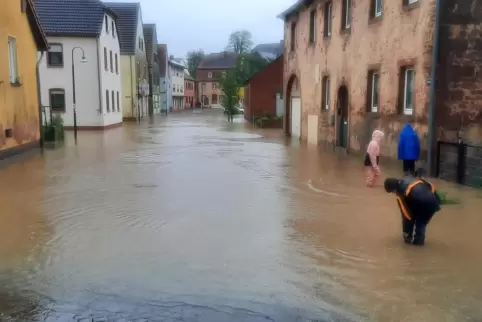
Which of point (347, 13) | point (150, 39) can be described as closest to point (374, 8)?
point (347, 13)

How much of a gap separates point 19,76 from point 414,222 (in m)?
15.5

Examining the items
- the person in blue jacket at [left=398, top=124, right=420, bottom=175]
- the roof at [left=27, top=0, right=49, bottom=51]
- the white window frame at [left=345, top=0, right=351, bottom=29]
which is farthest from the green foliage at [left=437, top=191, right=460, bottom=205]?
the roof at [left=27, top=0, right=49, bottom=51]

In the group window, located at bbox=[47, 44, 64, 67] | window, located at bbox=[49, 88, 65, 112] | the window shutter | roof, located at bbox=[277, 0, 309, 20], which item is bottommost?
window, located at bbox=[49, 88, 65, 112]

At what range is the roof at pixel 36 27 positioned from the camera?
19.0 m

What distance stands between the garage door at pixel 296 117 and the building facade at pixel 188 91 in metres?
71.2

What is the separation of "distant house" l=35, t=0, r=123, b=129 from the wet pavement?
834 inches

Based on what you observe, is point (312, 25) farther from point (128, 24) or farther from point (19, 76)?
point (128, 24)

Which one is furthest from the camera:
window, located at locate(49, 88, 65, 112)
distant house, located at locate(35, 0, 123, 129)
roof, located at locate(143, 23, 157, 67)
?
roof, located at locate(143, 23, 157, 67)

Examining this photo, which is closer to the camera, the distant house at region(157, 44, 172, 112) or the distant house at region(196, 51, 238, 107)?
the distant house at region(157, 44, 172, 112)

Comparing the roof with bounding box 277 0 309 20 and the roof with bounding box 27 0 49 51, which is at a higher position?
the roof with bounding box 277 0 309 20

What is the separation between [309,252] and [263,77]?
125 ft

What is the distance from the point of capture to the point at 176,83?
87438mm

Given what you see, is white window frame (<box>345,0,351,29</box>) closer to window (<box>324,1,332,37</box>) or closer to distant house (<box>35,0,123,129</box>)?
window (<box>324,1,332,37</box>)

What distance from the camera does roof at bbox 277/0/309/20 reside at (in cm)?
2445
